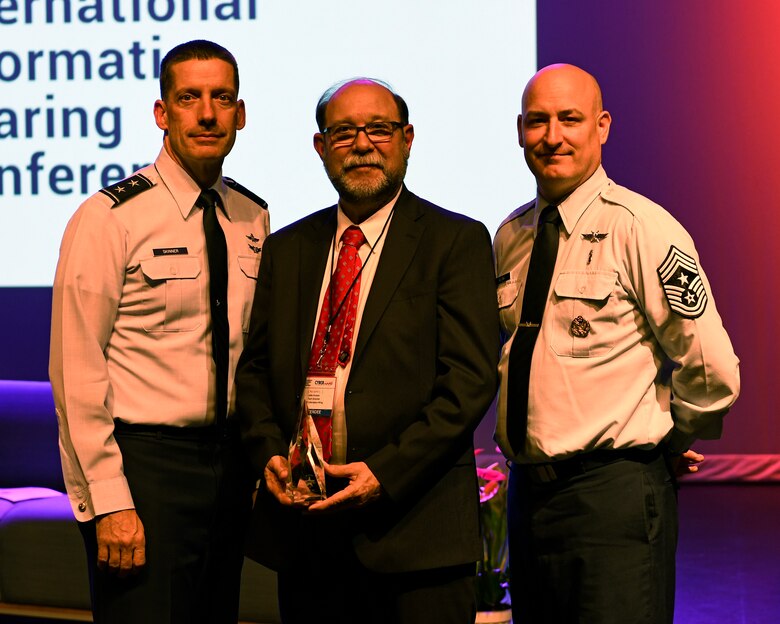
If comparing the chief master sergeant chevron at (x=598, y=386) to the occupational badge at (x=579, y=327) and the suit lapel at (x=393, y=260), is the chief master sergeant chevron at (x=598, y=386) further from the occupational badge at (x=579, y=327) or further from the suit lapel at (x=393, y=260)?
the suit lapel at (x=393, y=260)

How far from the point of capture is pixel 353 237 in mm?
2354

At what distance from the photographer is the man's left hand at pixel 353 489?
2.07m

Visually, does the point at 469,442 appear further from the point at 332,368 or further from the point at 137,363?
the point at 137,363

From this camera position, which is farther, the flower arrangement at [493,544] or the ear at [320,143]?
the flower arrangement at [493,544]

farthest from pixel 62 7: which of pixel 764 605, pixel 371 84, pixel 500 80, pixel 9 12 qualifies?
pixel 764 605

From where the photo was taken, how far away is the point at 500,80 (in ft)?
17.4

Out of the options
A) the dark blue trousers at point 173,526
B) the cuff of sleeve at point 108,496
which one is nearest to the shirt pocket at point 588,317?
the dark blue trousers at point 173,526

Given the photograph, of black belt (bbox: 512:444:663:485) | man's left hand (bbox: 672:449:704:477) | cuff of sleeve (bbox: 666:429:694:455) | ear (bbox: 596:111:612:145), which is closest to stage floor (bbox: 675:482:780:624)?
man's left hand (bbox: 672:449:704:477)

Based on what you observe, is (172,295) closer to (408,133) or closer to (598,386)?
(408,133)

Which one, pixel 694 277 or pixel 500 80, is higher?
pixel 500 80

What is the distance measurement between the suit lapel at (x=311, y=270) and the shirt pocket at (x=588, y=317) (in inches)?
21.7

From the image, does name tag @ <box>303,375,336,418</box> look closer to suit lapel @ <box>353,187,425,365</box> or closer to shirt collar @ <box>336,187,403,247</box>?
suit lapel @ <box>353,187,425,365</box>

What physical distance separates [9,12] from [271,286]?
3.83 metres

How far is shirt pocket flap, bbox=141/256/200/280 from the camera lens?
7.81 feet
